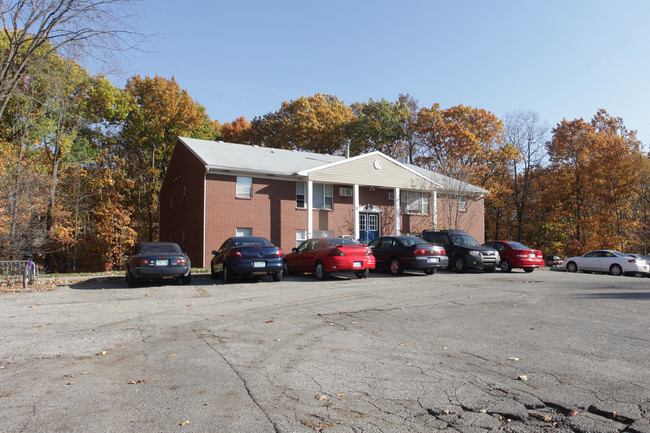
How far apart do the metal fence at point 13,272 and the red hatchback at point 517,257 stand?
59.6 feet

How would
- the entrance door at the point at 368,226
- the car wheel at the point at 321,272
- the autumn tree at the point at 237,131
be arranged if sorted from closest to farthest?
1. the car wheel at the point at 321,272
2. the entrance door at the point at 368,226
3. the autumn tree at the point at 237,131

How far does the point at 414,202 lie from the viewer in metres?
31.2

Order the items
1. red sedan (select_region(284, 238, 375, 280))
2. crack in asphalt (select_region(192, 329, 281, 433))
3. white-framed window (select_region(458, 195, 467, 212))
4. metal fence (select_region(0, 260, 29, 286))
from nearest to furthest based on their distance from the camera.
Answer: crack in asphalt (select_region(192, 329, 281, 433)) → metal fence (select_region(0, 260, 29, 286)) → red sedan (select_region(284, 238, 375, 280)) → white-framed window (select_region(458, 195, 467, 212))

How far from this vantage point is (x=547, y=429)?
11.5ft

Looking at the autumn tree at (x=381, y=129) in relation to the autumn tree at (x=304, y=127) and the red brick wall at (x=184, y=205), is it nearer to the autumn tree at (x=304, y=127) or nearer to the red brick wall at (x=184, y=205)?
the autumn tree at (x=304, y=127)

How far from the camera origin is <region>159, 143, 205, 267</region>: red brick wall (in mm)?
24906

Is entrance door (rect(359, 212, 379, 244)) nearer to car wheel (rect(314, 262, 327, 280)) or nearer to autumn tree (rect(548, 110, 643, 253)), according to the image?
car wheel (rect(314, 262, 327, 280))

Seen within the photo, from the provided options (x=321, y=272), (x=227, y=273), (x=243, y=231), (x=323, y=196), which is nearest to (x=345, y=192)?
(x=323, y=196)

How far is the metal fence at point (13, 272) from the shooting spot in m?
14.4

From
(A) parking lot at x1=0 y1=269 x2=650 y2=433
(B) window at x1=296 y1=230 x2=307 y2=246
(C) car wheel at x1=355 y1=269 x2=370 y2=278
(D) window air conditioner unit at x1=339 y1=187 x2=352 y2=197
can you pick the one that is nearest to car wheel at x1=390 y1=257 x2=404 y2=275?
(C) car wheel at x1=355 y1=269 x2=370 y2=278

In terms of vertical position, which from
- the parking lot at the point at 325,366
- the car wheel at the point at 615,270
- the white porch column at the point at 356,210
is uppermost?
the white porch column at the point at 356,210

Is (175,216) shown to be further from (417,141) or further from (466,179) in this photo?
(417,141)

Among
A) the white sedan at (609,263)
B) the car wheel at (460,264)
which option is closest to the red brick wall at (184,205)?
the car wheel at (460,264)

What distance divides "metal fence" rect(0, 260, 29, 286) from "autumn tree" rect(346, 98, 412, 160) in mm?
34778
